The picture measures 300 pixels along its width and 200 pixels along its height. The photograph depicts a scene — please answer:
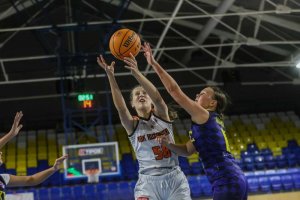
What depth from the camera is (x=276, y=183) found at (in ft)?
46.3

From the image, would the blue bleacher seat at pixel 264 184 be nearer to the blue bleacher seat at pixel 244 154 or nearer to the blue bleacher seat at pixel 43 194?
the blue bleacher seat at pixel 244 154

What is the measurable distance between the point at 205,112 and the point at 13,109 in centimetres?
1602

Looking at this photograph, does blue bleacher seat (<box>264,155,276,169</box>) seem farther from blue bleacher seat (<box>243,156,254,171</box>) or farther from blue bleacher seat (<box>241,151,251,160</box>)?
blue bleacher seat (<box>241,151,251,160</box>)

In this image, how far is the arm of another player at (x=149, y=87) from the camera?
4.57m

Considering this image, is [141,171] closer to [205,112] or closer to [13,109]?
[205,112]

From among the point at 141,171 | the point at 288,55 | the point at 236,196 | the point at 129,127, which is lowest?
the point at 236,196

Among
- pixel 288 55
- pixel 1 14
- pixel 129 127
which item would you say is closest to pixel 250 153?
pixel 288 55

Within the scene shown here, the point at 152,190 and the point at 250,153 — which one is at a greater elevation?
the point at 250,153

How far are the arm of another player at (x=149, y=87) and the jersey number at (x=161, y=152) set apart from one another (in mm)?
339

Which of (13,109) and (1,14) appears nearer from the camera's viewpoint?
(1,14)

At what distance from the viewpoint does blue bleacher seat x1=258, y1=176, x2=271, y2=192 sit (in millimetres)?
13891

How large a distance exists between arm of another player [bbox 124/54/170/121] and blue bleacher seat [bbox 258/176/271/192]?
9777 mm

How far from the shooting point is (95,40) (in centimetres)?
1877

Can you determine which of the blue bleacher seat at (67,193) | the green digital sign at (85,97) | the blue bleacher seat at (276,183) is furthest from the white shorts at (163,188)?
the blue bleacher seat at (276,183)
